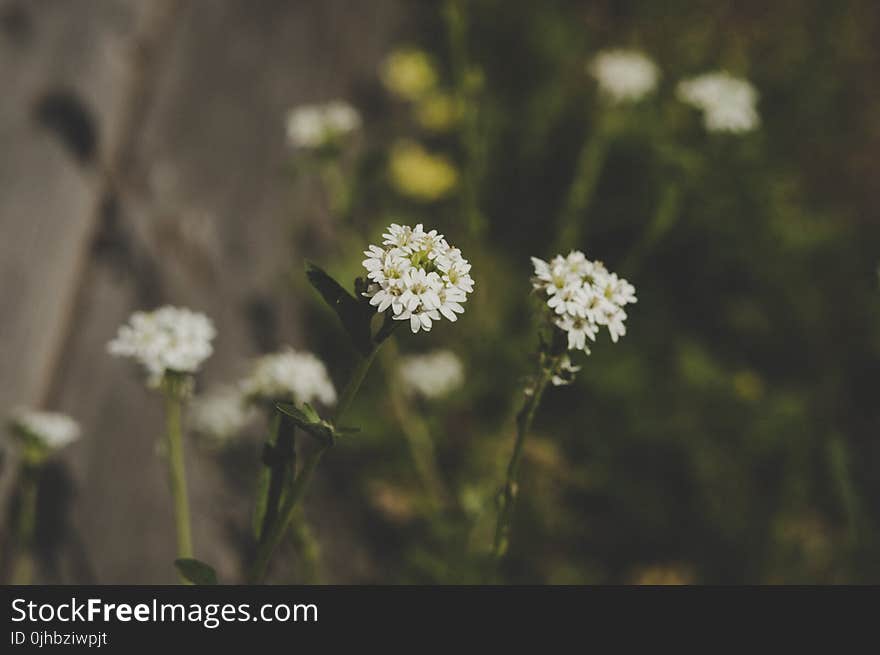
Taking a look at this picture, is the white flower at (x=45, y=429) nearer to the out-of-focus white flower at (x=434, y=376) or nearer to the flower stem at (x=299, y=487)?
the flower stem at (x=299, y=487)

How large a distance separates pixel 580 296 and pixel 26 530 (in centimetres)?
114

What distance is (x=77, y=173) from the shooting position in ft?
Result: 6.65

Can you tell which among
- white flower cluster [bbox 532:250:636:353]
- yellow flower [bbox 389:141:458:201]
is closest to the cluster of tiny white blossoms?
white flower cluster [bbox 532:250:636:353]

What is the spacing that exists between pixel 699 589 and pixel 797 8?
471cm

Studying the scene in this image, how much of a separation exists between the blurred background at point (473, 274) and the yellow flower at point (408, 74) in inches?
0.6

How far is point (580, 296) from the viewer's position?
1.10 m

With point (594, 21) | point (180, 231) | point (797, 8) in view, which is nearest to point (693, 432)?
point (180, 231)

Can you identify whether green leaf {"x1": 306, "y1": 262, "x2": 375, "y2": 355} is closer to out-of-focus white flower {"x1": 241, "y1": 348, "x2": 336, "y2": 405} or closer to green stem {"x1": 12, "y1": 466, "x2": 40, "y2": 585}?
out-of-focus white flower {"x1": 241, "y1": 348, "x2": 336, "y2": 405}

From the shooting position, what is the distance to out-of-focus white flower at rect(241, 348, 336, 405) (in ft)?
5.24

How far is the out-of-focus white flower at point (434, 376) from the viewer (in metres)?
2.59

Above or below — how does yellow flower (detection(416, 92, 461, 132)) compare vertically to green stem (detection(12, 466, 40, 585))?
above

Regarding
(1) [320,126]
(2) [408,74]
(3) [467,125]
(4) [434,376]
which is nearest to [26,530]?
(1) [320,126]

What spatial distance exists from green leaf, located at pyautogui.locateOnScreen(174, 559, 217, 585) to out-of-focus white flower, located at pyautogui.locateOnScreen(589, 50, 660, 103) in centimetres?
217

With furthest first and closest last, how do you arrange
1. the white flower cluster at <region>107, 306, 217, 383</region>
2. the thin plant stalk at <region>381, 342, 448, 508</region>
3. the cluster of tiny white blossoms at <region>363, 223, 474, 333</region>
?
the thin plant stalk at <region>381, 342, 448, 508</region>
the white flower cluster at <region>107, 306, 217, 383</region>
the cluster of tiny white blossoms at <region>363, 223, 474, 333</region>
